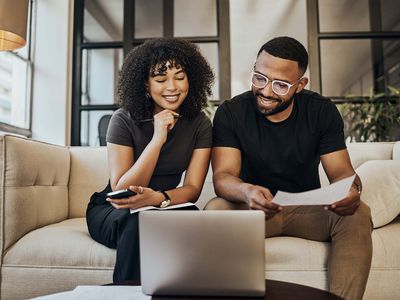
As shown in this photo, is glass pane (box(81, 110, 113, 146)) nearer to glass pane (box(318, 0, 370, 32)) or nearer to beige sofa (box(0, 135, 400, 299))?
beige sofa (box(0, 135, 400, 299))

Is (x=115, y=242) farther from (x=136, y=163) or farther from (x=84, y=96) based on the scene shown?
(x=84, y=96)

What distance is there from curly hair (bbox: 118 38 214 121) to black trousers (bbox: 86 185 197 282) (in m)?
0.39

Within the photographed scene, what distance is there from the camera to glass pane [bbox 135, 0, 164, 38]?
3.70 m

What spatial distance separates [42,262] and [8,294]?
16cm

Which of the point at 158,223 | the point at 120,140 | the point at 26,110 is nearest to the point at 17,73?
the point at 26,110

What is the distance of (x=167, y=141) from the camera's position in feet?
5.53

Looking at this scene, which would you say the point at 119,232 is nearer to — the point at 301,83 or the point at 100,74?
the point at 301,83

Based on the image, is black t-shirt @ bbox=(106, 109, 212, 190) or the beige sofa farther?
black t-shirt @ bbox=(106, 109, 212, 190)

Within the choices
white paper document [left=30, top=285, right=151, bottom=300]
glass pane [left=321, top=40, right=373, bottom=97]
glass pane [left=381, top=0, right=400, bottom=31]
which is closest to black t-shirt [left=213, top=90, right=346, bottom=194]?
white paper document [left=30, top=285, right=151, bottom=300]

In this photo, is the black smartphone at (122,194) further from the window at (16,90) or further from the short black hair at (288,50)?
the window at (16,90)

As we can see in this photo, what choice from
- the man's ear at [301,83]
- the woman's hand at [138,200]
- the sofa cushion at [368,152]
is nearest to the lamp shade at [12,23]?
the woman's hand at [138,200]

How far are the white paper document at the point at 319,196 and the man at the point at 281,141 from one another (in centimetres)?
42

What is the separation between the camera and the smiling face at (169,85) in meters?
1.63

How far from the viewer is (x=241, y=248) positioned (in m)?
0.89
